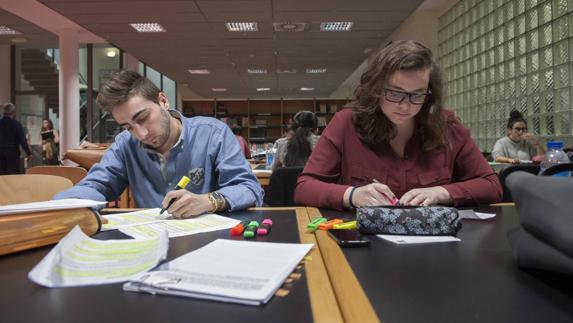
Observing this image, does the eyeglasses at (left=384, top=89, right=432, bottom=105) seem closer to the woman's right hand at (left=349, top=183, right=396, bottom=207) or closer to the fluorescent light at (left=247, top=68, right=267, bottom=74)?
the woman's right hand at (left=349, top=183, right=396, bottom=207)

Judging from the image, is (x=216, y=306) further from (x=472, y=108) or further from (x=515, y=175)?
(x=472, y=108)

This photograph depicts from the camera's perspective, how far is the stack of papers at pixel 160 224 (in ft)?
3.10

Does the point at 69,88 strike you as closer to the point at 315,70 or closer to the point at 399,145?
the point at 315,70

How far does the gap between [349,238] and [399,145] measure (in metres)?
0.72

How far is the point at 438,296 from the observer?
0.54 m

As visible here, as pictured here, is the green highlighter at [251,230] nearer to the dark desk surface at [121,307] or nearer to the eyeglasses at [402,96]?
the dark desk surface at [121,307]

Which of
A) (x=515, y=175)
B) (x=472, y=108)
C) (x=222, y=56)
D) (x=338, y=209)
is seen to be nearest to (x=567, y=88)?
(x=472, y=108)

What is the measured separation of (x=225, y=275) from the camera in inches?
23.0

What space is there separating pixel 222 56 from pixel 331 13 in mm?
3200

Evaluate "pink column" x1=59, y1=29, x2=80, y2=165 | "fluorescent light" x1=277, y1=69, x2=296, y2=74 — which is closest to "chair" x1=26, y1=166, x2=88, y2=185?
"pink column" x1=59, y1=29, x2=80, y2=165

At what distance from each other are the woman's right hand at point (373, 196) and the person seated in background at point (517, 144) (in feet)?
10.5

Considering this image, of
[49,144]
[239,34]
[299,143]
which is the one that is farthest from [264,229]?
[49,144]

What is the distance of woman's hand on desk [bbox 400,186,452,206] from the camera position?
1144mm

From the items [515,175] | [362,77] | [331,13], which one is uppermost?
[331,13]
